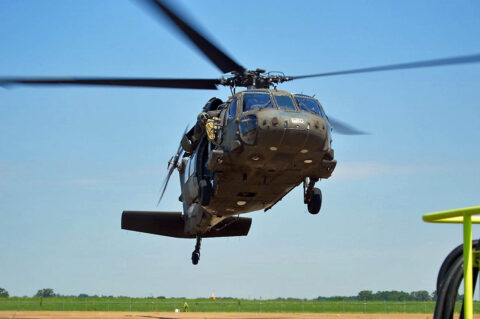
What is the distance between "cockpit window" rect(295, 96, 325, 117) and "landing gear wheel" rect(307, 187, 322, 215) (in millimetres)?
2647

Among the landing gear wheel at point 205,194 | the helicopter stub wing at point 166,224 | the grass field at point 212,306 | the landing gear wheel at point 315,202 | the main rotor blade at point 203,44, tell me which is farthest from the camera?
the grass field at point 212,306

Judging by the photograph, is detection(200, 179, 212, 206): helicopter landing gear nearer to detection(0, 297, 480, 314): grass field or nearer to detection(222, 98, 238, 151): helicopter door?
detection(222, 98, 238, 151): helicopter door

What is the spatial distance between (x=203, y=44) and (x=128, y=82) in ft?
7.29

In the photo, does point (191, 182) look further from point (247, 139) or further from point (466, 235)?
point (466, 235)

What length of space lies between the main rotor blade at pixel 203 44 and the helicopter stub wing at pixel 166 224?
22.3ft

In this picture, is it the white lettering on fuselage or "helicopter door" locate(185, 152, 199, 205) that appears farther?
"helicopter door" locate(185, 152, 199, 205)

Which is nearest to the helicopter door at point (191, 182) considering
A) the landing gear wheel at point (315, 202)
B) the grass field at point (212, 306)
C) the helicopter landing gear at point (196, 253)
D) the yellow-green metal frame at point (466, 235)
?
the helicopter landing gear at point (196, 253)

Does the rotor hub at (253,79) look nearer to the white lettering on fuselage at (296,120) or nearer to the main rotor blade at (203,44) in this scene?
the main rotor blade at (203,44)

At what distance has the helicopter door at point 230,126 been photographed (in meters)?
16.4

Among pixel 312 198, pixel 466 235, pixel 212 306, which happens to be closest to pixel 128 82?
pixel 312 198

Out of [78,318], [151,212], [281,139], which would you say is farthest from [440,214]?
[78,318]

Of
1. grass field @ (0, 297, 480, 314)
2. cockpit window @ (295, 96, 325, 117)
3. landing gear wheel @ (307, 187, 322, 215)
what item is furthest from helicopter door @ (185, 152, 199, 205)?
grass field @ (0, 297, 480, 314)

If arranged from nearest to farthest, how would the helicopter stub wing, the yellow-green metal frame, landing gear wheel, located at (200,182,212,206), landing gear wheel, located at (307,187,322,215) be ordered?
the yellow-green metal frame
landing gear wheel, located at (200,182,212,206)
landing gear wheel, located at (307,187,322,215)
the helicopter stub wing

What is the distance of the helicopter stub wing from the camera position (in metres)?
24.1
